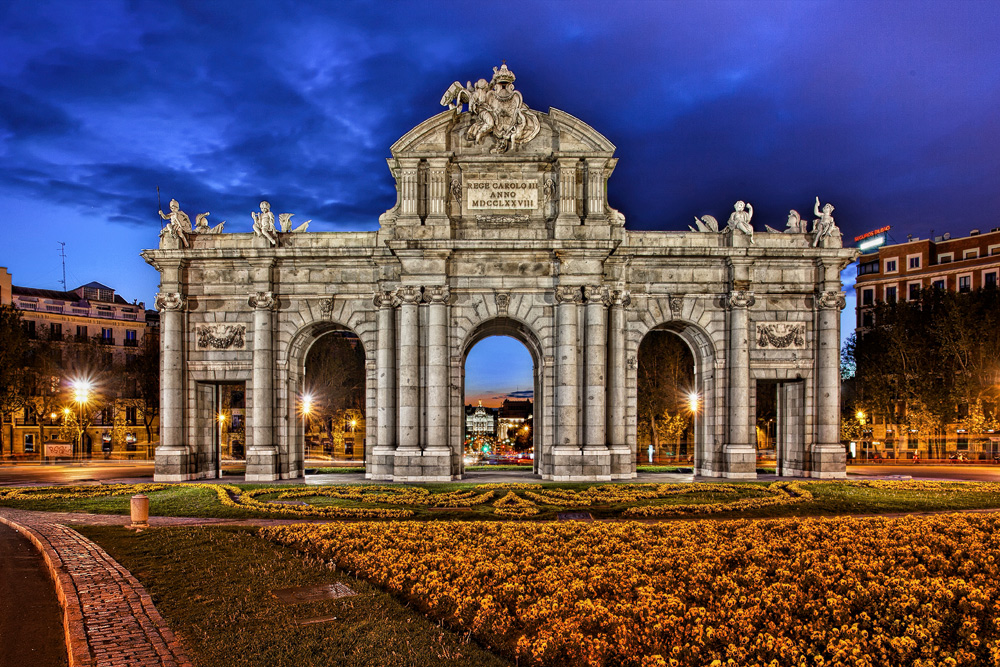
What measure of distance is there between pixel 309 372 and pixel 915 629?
5723cm

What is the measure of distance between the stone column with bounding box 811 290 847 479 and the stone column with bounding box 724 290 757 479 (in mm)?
3245

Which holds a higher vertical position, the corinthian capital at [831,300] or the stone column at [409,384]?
the corinthian capital at [831,300]

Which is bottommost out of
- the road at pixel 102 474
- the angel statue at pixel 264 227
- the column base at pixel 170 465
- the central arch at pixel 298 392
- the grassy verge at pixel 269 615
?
the road at pixel 102 474

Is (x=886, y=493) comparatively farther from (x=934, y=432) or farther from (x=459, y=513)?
(x=934, y=432)

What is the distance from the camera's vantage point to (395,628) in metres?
10.4

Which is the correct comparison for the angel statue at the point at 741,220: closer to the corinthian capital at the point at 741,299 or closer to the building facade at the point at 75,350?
the corinthian capital at the point at 741,299

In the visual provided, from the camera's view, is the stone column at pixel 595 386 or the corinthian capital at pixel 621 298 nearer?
the stone column at pixel 595 386

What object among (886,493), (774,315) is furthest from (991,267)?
(886,493)

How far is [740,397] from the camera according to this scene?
109 ft

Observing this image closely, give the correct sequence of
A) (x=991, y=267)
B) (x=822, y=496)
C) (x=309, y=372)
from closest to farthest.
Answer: (x=822, y=496)
(x=309, y=372)
(x=991, y=267)

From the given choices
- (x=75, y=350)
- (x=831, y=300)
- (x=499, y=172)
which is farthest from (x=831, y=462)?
(x=75, y=350)

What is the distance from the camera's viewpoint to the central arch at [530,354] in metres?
33.5

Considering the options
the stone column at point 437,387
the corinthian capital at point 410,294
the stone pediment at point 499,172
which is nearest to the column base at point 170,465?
the stone column at point 437,387

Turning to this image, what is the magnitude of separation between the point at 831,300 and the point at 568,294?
1296 centimetres
